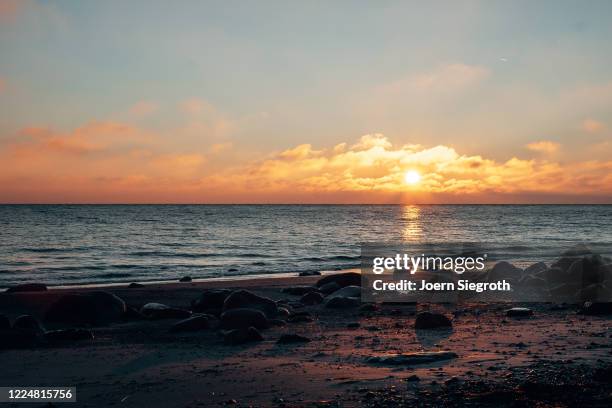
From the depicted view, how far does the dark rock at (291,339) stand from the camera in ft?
39.6

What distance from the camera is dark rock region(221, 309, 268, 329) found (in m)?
13.9

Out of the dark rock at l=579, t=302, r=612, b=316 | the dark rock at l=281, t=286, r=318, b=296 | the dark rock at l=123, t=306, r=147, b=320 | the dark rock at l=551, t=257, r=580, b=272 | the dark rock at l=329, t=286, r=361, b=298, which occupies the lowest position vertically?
the dark rock at l=281, t=286, r=318, b=296

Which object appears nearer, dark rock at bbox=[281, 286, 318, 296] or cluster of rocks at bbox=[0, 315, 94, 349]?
cluster of rocks at bbox=[0, 315, 94, 349]

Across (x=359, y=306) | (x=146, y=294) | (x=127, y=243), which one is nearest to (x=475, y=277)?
(x=359, y=306)

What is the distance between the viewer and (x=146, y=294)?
2152 cm

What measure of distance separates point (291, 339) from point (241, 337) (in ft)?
3.53

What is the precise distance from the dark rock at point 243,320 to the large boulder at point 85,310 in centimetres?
369

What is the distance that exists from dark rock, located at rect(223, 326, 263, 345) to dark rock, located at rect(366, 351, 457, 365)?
314cm

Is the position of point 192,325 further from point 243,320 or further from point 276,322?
point 276,322

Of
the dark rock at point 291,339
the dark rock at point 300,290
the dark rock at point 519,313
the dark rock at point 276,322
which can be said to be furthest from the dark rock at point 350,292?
the dark rock at point 291,339

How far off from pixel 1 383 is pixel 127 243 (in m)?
44.6

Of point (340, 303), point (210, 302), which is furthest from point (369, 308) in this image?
point (210, 302)

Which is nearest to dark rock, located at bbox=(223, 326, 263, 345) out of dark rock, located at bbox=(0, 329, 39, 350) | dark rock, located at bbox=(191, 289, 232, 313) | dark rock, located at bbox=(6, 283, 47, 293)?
dark rock, located at bbox=(0, 329, 39, 350)

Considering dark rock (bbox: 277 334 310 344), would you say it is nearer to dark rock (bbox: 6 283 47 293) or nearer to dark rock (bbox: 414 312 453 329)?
dark rock (bbox: 414 312 453 329)
